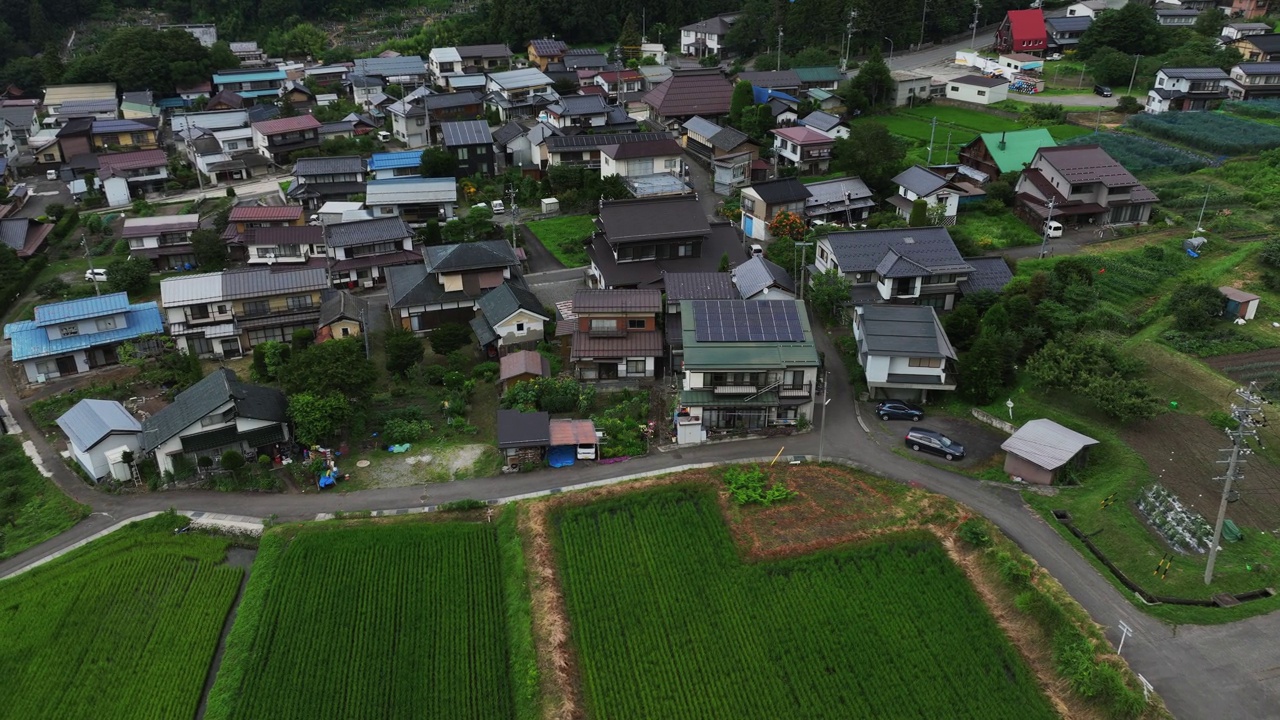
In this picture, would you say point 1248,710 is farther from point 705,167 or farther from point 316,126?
point 316,126

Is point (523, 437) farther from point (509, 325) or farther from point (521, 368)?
point (509, 325)

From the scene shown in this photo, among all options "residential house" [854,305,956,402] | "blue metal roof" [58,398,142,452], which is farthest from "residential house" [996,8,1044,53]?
"blue metal roof" [58,398,142,452]

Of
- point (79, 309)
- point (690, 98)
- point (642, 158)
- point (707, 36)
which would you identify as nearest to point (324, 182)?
point (642, 158)

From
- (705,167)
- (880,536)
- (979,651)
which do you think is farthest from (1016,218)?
(979,651)

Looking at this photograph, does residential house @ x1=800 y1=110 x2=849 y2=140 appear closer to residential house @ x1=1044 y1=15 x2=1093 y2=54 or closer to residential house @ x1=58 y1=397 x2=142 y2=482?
residential house @ x1=1044 y1=15 x2=1093 y2=54

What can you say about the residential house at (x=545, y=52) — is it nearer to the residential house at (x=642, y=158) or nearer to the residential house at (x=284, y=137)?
the residential house at (x=284, y=137)

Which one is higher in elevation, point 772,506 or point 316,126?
point 316,126

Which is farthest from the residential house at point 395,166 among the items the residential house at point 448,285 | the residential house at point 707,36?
the residential house at point 707,36
